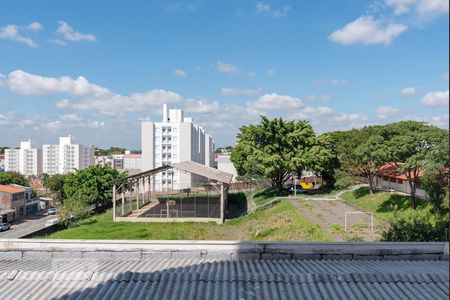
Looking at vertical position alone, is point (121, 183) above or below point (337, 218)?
above

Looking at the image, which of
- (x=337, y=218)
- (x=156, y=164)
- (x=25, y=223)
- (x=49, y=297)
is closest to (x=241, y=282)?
(x=49, y=297)

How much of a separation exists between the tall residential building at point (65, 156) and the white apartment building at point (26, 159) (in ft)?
4.88

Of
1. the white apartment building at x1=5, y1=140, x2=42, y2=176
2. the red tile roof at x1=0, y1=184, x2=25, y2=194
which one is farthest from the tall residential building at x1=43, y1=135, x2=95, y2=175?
the red tile roof at x1=0, y1=184, x2=25, y2=194

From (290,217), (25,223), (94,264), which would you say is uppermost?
(94,264)

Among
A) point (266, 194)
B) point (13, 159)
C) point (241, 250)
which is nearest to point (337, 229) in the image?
point (241, 250)

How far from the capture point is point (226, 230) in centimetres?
2227

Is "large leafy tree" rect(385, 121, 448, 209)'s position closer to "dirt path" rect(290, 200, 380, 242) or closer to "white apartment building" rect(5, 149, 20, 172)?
"dirt path" rect(290, 200, 380, 242)

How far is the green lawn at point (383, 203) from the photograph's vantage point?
2053cm

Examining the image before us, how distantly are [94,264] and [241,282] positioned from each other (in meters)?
3.01

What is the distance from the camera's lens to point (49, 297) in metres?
4.29

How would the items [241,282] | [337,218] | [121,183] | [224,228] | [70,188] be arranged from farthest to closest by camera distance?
[70,188] → [121,183] → [224,228] → [337,218] → [241,282]

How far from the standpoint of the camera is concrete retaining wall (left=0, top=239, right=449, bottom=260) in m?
6.83

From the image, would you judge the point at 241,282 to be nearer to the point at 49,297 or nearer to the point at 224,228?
the point at 49,297

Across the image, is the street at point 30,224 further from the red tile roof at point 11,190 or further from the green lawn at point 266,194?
the green lawn at point 266,194
